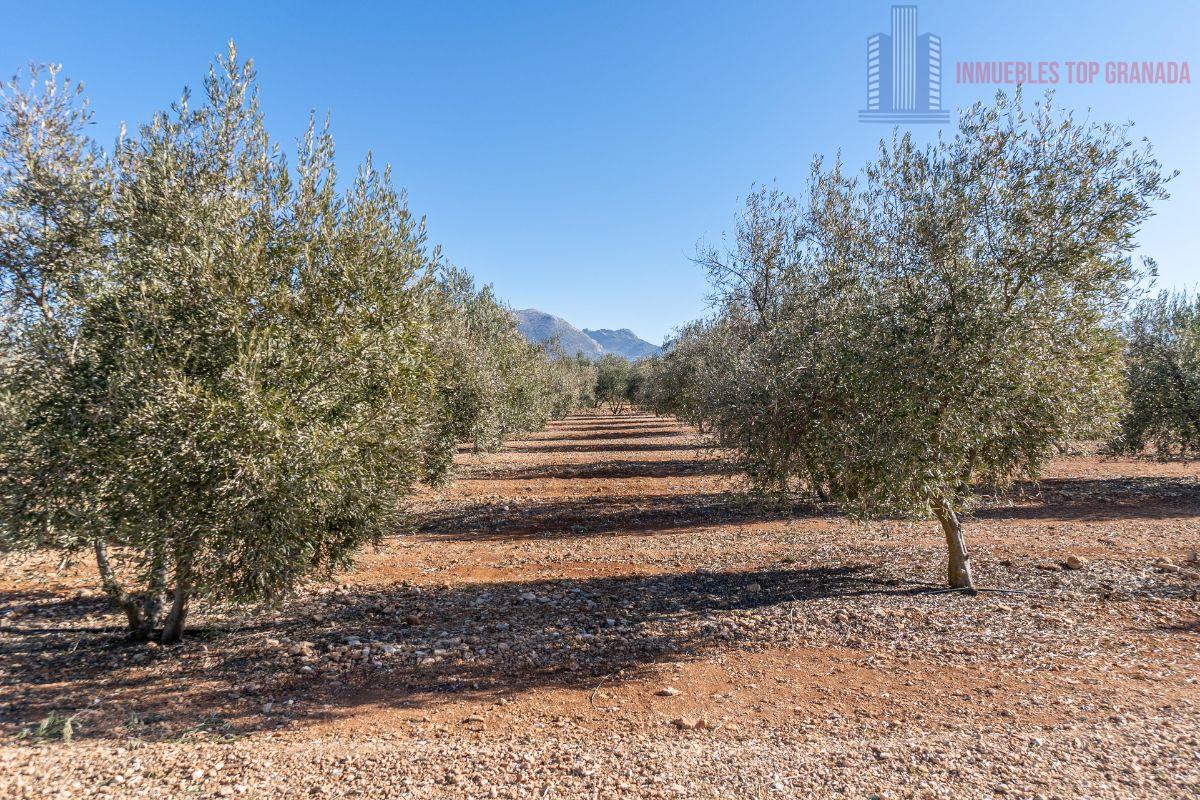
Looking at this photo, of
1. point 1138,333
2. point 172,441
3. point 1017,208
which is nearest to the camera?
point 172,441

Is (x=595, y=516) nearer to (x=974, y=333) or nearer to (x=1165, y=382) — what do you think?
(x=974, y=333)

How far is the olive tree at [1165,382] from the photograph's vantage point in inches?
981

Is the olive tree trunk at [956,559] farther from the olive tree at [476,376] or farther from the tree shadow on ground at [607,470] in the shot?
the tree shadow on ground at [607,470]

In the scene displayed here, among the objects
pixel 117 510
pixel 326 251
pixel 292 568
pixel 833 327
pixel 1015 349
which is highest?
pixel 326 251

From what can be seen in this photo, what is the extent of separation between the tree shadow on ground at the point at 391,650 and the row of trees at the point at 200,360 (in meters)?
1.34

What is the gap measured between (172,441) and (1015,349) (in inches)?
531

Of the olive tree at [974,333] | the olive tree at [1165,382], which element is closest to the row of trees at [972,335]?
the olive tree at [974,333]

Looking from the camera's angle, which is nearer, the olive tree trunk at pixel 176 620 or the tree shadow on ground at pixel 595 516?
the olive tree trunk at pixel 176 620

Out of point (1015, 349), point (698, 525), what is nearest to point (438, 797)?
point (1015, 349)

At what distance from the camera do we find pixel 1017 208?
10.7 metres

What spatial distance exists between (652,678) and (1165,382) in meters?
30.1

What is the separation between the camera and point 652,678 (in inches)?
364

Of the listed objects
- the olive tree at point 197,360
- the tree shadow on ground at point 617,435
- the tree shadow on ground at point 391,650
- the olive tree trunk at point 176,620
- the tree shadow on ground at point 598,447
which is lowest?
the tree shadow on ground at point 391,650

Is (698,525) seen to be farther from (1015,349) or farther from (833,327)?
(1015,349)
